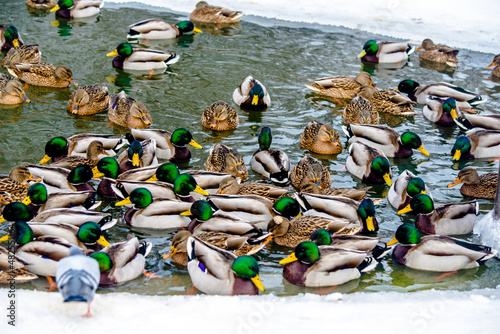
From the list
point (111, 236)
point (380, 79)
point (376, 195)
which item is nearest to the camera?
point (111, 236)

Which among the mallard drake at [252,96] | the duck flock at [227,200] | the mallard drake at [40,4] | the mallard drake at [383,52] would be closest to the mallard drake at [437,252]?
the duck flock at [227,200]

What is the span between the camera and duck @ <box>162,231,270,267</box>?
6646 mm

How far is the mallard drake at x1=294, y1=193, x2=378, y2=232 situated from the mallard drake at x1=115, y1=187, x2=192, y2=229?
1.39 metres

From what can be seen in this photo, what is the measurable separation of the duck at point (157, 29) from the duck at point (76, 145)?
5.67m

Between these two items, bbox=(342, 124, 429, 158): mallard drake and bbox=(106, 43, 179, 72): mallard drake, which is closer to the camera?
bbox=(342, 124, 429, 158): mallard drake

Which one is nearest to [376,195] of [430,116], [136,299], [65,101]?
[430,116]

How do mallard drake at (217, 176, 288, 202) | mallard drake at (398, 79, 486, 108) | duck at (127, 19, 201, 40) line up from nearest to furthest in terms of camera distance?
mallard drake at (217, 176, 288, 202) → mallard drake at (398, 79, 486, 108) → duck at (127, 19, 201, 40)

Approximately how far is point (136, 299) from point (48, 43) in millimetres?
9166

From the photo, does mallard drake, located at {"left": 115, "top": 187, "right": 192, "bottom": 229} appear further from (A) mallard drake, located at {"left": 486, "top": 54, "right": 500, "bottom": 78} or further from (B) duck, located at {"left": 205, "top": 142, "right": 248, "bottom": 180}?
(A) mallard drake, located at {"left": 486, "top": 54, "right": 500, "bottom": 78}

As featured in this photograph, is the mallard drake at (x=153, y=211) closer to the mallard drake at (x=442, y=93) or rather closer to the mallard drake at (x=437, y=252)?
the mallard drake at (x=437, y=252)

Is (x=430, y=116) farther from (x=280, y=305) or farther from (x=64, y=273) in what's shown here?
(x=64, y=273)

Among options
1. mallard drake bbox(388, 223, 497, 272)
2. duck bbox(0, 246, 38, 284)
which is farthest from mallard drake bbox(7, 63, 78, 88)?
mallard drake bbox(388, 223, 497, 272)

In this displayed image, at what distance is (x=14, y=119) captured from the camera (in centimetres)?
1002

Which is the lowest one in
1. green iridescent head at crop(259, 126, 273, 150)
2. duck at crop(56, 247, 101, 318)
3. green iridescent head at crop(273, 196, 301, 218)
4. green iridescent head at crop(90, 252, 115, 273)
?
green iridescent head at crop(90, 252, 115, 273)
